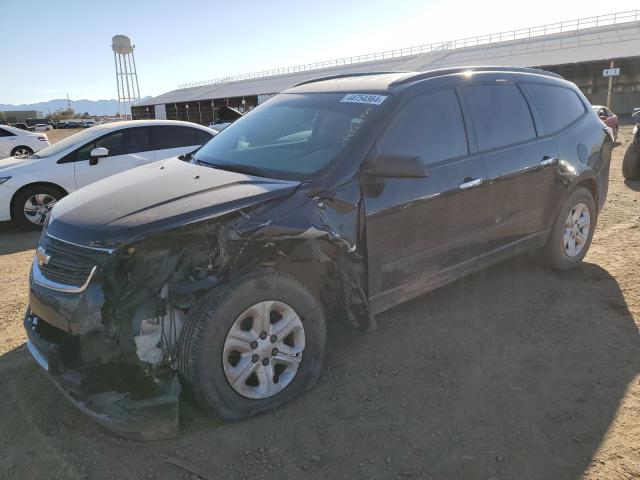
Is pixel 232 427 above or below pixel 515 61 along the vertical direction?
below

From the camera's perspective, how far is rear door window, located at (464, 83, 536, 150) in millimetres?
3823

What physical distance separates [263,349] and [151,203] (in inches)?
39.1

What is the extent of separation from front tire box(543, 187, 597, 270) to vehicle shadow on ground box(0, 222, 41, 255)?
602 centimetres

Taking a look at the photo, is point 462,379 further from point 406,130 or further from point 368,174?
point 406,130

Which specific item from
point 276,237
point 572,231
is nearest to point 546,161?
point 572,231

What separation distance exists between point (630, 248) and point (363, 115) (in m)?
3.91

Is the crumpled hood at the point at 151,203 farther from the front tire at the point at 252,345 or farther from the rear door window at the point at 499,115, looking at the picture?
the rear door window at the point at 499,115

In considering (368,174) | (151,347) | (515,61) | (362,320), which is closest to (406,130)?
(368,174)

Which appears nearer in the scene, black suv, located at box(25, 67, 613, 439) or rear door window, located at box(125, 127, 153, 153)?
black suv, located at box(25, 67, 613, 439)

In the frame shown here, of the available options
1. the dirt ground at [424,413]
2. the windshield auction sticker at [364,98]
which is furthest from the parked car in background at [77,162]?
the windshield auction sticker at [364,98]

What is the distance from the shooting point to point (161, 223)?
2.49m

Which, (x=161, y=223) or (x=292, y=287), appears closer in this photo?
(x=161, y=223)

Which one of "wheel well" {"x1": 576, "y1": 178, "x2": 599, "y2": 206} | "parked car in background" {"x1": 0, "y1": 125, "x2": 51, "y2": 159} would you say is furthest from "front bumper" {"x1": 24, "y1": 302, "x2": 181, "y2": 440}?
"parked car in background" {"x1": 0, "y1": 125, "x2": 51, "y2": 159}

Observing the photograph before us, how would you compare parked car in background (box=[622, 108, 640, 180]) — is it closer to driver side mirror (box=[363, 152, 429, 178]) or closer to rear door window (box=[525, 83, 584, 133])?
rear door window (box=[525, 83, 584, 133])
